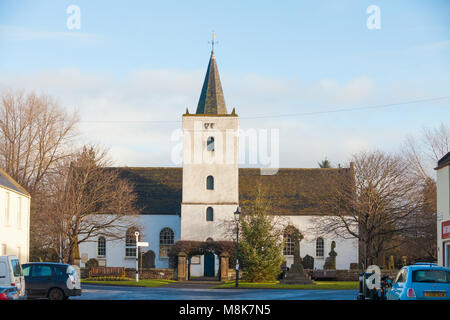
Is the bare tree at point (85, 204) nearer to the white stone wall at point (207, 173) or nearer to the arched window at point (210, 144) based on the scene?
the white stone wall at point (207, 173)

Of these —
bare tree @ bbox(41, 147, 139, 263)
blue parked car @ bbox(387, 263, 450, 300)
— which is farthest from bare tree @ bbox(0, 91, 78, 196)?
blue parked car @ bbox(387, 263, 450, 300)

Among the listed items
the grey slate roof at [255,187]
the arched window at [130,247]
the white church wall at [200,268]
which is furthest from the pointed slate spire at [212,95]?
the arched window at [130,247]

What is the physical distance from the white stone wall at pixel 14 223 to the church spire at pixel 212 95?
23848 millimetres

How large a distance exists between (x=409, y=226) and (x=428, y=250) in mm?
5171

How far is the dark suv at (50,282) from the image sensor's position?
26125 mm

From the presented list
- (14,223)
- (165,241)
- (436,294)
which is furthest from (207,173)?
(436,294)

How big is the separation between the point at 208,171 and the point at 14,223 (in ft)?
82.1

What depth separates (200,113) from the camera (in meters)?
62.6

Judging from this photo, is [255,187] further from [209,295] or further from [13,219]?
[209,295]

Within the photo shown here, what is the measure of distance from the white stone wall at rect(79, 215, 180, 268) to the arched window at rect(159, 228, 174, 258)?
0.30 meters

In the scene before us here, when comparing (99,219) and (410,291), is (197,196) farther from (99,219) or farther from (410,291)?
(410,291)

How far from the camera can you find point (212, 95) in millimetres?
62969

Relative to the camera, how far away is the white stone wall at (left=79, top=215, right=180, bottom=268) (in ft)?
213

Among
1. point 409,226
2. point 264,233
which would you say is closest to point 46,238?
point 264,233
